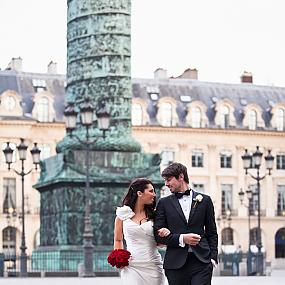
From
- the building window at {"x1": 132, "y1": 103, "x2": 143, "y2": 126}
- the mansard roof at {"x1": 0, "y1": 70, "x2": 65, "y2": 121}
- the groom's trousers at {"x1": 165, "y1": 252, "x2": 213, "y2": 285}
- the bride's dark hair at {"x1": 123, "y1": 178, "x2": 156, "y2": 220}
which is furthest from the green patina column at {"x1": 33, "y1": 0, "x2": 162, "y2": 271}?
the building window at {"x1": 132, "y1": 103, "x2": 143, "y2": 126}

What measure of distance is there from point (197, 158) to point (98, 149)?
5293 centimetres

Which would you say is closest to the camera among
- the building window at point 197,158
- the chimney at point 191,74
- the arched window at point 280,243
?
the building window at point 197,158

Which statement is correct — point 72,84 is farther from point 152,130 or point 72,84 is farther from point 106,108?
point 152,130

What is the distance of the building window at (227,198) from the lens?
78562mm

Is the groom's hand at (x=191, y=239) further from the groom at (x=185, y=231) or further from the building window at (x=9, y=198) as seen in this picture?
the building window at (x=9, y=198)

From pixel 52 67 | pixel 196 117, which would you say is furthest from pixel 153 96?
pixel 52 67

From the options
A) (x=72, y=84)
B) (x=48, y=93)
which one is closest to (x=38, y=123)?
(x=48, y=93)

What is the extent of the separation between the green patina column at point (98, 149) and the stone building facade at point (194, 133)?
46.0m

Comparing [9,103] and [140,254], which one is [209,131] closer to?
[9,103]

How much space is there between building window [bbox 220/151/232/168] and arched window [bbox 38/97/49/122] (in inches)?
493

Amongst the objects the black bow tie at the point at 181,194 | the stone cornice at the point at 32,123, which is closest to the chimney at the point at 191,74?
the stone cornice at the point at 32,123

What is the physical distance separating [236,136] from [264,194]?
4573 mm

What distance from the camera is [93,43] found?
25.4m

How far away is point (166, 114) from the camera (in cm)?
7606
